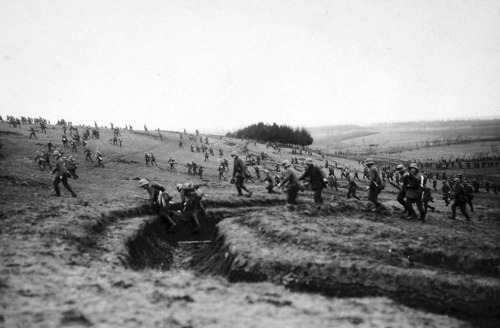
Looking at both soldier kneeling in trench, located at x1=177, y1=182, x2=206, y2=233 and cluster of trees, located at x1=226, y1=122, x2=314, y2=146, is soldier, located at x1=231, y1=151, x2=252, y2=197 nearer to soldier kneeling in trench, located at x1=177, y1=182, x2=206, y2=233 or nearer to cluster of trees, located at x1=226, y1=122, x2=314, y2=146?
soldier kneeling in trench, located at x1=177, y1=182, x2=206, y2=233

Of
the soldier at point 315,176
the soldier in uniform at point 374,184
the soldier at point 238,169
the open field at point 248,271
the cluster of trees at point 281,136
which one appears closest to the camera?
the open field at point 248,271

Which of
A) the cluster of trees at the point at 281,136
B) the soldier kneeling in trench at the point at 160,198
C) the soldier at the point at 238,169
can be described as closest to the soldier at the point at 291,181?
the soldier at the point at 238,169

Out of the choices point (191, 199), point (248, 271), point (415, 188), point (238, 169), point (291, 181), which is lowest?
point (248, 271)

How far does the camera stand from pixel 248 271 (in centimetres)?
575

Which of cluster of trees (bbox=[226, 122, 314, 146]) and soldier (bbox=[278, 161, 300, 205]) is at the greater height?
cluster of trees (bbox=[226, 122, 314, 146])

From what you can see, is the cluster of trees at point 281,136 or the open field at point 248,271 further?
the cluster of trees at point 281,136

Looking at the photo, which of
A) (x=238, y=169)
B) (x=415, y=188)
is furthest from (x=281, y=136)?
(x=415, y=188)

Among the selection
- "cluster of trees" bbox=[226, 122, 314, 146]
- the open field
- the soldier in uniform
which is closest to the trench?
the open field

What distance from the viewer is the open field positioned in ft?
13.1

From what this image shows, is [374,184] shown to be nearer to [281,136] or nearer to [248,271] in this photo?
[248,271]

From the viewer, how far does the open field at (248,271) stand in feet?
13.1

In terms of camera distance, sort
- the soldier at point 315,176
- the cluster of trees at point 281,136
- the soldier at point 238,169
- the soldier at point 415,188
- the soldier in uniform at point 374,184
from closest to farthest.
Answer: the soldier at point 415,188 → the soldier in uniform at point 374,184 → the soldier at point 315,176 → the soldier at point 238,169 → the cluster of trees at point 281,136

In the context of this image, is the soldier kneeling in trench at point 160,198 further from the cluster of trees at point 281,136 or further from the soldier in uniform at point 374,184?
the cluster of trees at point 281,136

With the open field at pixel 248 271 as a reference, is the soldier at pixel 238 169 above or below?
above
